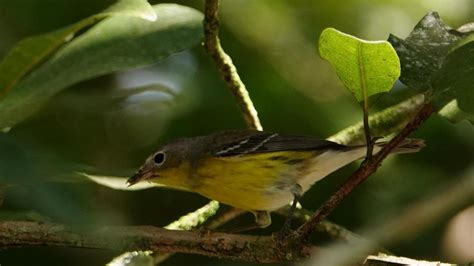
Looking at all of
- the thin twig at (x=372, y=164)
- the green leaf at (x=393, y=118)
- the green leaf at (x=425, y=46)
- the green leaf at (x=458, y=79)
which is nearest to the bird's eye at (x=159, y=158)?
the green leaf at (x=393, y=118)

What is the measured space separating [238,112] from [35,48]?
1347mm

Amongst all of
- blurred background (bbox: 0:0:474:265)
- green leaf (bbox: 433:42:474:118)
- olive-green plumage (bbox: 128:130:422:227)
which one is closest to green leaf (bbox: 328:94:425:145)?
olive-green plumage (bbox: 128:130:422:227)

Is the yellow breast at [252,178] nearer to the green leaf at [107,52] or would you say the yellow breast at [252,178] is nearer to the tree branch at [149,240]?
the tree branch at [149,240]

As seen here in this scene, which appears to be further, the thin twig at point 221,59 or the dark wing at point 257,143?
the dark wing at point 257,143

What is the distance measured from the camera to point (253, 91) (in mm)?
2842

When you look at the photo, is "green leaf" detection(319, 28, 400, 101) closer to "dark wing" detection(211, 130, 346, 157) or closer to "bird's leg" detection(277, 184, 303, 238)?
"bird's leg" detection(277, 184, 303, 238)

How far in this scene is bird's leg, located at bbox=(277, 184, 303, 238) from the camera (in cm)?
182

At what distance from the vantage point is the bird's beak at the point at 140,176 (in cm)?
224

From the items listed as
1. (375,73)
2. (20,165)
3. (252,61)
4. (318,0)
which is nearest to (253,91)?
(252,61)

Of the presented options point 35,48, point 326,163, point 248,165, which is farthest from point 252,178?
point 35,48

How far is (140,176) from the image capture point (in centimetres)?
244

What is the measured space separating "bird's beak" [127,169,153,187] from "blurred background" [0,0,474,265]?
98 millimetres

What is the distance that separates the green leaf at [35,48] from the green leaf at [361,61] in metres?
0.32

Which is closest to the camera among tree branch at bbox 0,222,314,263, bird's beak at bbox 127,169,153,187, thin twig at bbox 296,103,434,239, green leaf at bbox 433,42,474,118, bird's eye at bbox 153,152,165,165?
green leaf at bbox 433,42,474,118
